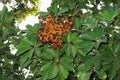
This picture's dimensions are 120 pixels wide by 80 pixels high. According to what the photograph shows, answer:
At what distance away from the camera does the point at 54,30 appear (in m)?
2.60

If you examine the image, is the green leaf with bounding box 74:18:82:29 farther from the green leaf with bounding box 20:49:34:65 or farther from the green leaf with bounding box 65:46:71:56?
the green leaf with bounding box 20:49:34:65

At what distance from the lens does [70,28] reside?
2.72 m

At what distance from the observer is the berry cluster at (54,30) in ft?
8.53

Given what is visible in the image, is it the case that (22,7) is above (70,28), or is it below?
above

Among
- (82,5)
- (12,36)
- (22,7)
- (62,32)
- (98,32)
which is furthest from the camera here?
(22,7)

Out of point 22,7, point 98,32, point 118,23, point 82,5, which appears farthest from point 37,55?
point 22,7

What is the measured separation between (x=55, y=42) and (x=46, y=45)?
148 millimetres

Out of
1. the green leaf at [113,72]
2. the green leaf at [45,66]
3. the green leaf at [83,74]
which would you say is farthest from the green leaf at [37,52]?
the green leaf at [113,72]

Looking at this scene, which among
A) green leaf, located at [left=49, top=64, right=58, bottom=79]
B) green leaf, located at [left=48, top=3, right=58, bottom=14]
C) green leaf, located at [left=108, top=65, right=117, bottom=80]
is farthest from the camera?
green leaf, located at [left=48, top=3, right=58, bottom=14]

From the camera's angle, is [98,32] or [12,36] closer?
[98,32]

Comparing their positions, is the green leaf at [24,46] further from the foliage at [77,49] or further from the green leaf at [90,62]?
the green leaf at [90,62]

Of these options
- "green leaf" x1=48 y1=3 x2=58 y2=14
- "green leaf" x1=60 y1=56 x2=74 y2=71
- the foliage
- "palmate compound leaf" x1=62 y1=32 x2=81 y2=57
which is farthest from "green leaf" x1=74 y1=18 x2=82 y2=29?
"green leaf" x1=60 y1=56 x2=74 y2=71

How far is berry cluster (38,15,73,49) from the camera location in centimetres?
260

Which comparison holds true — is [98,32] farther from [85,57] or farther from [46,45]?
[46,45]
